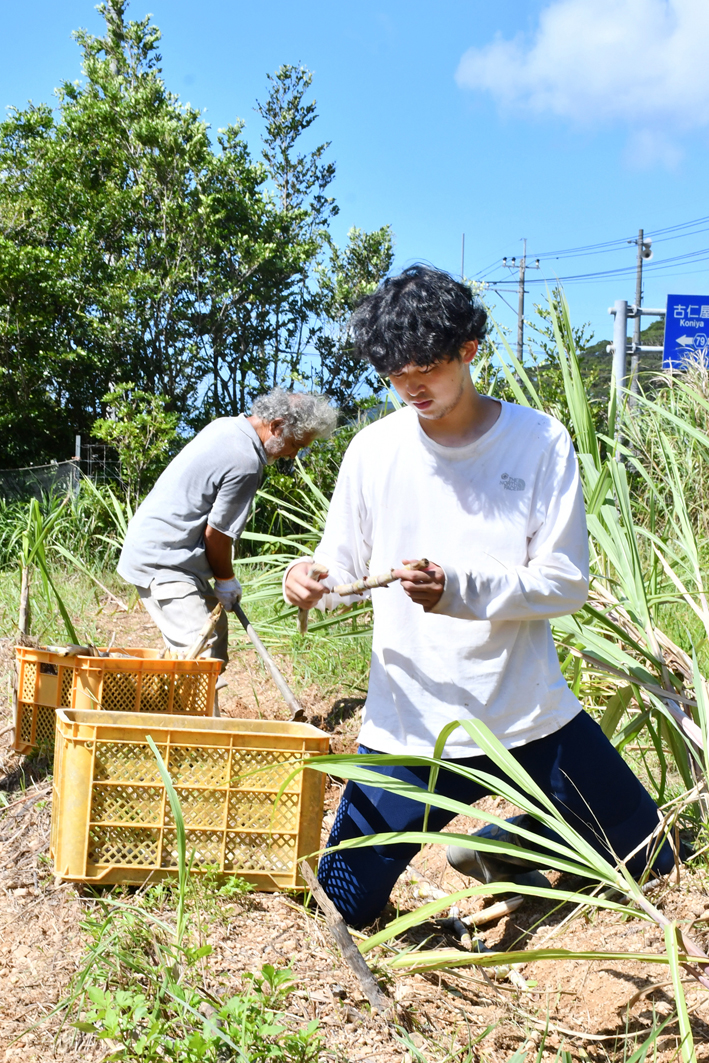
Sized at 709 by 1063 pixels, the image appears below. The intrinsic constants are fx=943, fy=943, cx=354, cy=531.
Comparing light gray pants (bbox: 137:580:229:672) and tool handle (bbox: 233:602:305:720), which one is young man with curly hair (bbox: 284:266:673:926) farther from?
light gray pants (bbox: 137:580:229:672)

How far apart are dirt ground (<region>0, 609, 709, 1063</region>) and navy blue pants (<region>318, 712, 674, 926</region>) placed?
15cm

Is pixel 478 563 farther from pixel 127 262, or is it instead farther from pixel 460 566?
pixel 127 262

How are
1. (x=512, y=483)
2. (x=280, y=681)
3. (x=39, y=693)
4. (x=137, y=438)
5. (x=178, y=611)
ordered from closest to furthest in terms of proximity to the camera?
→ (x=512, y=483) < (x=39, y=693) < (x=280, y=681) < (x=178, y=611) < (x=137, y=438)

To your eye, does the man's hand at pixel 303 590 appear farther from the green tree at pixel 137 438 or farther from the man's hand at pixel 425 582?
the green tree at pixel 137 438

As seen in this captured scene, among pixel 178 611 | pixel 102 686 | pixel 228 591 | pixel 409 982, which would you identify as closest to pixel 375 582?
pixel 409 982

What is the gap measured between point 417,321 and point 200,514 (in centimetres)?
225

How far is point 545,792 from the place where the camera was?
2.29 meters

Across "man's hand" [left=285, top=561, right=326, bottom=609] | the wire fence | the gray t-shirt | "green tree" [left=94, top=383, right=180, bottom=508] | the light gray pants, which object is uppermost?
"green tree" [left=94, top=383, right=180, bottom=508]

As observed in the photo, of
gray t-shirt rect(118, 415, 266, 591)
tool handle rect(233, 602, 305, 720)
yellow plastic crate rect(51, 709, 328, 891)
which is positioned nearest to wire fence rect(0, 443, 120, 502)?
gray t-shirt rect(118, 415, 266, 591)

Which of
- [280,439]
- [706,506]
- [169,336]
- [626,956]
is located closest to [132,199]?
[169,336]

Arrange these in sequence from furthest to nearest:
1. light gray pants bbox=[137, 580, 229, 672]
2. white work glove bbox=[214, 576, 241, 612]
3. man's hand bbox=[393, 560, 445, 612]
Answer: white work glove bbox=[214, 576, 241, 612] < light gray pants bbox=[137, 580, 229, 672] < man's hand bbox=[393, 560, 445, 612]

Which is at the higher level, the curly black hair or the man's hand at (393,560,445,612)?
the curly black hair

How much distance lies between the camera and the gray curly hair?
4168 millimetres

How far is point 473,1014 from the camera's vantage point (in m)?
1.98
